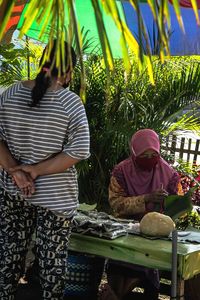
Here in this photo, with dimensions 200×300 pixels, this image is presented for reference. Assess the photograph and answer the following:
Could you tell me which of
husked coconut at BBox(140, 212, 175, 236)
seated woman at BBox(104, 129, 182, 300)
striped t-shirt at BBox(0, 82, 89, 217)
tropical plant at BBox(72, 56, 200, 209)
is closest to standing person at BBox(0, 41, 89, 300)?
striped t-shirt at BBox(0, 82, 89, 217)

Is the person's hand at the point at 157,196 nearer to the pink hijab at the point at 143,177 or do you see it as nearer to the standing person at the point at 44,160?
the pink hijab at the point at 143,177

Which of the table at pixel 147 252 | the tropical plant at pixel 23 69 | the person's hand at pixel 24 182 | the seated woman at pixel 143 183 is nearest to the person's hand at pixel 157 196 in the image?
the seated woman at pixel 143 183

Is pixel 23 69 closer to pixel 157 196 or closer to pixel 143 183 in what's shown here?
pixel 143 183

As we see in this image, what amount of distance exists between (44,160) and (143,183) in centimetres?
109

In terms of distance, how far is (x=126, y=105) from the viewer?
5531 mm

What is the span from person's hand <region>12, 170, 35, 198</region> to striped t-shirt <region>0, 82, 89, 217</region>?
4cm

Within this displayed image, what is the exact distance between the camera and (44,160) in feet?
9.30

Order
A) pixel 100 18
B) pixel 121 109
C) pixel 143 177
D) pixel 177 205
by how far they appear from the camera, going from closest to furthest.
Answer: pixel 100 18, pixel 177 205, pixel 143 177, pixel 121 109

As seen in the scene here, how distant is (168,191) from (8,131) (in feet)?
4.54

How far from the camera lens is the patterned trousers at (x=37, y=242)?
288 centimetres

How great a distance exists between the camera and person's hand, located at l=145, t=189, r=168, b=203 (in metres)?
3.52

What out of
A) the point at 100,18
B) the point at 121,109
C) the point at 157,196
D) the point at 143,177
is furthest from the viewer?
the point at 121,109

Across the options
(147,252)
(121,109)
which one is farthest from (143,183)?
(121,109)

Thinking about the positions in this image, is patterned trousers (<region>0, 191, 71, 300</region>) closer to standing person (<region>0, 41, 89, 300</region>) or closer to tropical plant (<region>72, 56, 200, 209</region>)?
standing person (<region>0, 41, 89, 300</region>)
